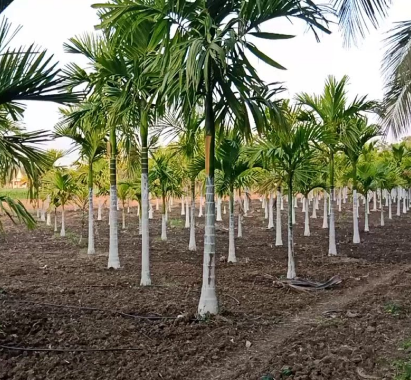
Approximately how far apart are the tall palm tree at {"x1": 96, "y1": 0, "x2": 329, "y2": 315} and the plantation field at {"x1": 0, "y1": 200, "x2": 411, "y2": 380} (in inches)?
37.6

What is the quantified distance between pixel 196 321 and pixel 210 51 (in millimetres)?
3629

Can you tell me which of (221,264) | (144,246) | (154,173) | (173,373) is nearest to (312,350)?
(173,373)

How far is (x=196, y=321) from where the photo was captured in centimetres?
681

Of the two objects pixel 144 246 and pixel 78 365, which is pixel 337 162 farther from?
pixel 78 365

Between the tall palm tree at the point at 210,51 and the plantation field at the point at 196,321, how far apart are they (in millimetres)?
955

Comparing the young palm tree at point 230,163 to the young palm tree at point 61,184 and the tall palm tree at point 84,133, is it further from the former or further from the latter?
the young palm tree at point 61,184

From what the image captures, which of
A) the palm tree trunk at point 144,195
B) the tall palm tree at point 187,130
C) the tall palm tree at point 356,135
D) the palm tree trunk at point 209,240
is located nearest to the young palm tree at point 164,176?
the tall palm tree at point 187,130

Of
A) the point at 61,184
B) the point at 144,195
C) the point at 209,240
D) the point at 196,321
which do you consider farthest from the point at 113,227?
the point at 61,184

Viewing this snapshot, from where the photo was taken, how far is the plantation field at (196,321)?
201 inches

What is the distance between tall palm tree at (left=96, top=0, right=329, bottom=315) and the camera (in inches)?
242

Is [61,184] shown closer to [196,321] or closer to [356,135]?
[356,135]

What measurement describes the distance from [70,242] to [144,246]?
29.3 ft

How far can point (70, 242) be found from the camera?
17.2m

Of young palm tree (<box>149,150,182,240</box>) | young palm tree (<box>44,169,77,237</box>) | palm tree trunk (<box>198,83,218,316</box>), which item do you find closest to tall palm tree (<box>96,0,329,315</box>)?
palm tree trunk (<box>198,83,218,316</box>)
